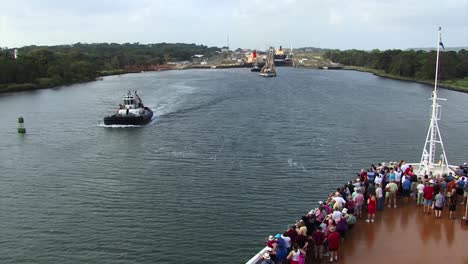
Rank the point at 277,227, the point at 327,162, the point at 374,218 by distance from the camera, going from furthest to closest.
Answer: the point at 327,162, the point at 277,227, the point at 374,218

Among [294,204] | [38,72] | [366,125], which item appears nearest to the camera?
[294,204]

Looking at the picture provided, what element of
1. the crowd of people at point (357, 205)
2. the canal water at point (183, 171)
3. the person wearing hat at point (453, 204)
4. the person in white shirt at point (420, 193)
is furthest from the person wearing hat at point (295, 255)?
the canal water at point (183, 171)

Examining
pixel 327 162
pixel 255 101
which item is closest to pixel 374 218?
pixel 327 162

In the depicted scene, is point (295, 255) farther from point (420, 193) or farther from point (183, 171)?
point (183, 171)

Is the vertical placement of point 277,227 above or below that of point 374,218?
below

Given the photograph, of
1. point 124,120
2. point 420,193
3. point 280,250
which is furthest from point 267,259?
point 124,120

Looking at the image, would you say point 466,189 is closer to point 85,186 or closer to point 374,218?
point 374,218

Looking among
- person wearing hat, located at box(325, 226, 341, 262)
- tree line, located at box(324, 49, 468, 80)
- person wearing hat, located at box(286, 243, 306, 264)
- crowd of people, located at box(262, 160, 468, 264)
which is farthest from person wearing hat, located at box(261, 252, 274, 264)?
tree line, located at box(324, 49, 468, 80)

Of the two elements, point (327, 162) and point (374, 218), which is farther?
point (327, 162)
